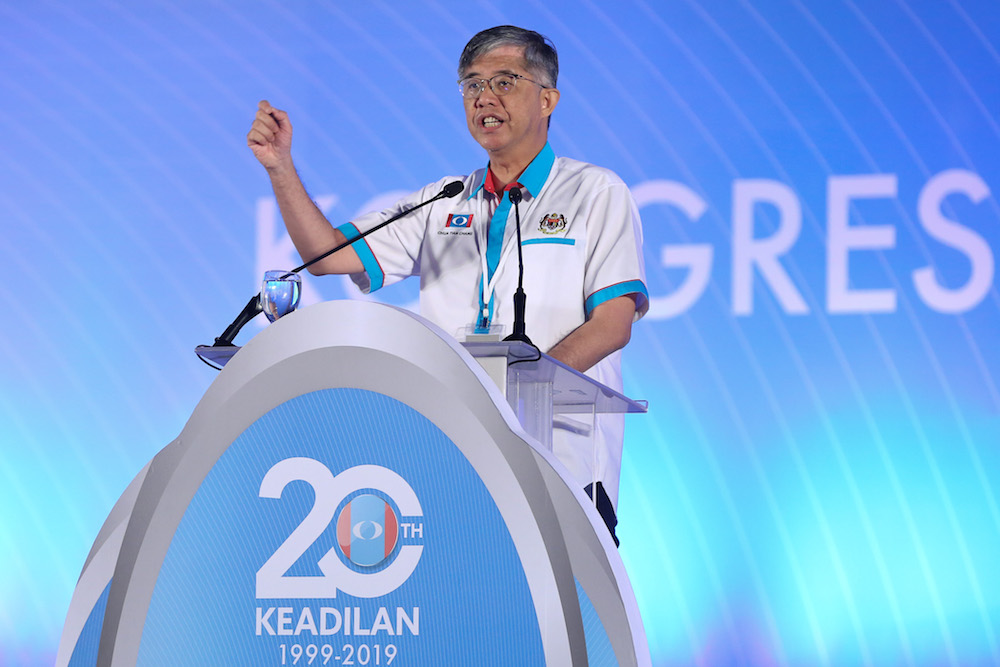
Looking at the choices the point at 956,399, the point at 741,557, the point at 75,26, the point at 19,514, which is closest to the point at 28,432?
the point at 19,514

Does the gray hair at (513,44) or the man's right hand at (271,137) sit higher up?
the gray hair at (513,44)

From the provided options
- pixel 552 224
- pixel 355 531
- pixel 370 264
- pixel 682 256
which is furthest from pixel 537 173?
pixel 682 256

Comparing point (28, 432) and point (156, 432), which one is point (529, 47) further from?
point (28, 432)

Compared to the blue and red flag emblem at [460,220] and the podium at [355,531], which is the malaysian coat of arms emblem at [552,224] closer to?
the blue and red flag emblem at [460,220]

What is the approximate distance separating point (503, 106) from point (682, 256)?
67.8 inches

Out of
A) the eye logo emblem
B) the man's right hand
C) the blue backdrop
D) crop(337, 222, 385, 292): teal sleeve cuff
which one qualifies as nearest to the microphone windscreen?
the man's right hand

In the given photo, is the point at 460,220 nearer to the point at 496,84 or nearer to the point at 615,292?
the point at 496,84

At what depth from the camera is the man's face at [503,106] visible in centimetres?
194

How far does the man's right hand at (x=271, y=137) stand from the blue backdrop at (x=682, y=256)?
1978 millimetres

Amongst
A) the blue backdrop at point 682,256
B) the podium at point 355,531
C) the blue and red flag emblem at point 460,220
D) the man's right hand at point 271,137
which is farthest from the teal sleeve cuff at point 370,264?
the blue backdrop at point 682,256

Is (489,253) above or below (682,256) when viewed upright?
below

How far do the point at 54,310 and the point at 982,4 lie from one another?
134 inches

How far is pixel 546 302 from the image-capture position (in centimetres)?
189

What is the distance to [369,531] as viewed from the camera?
90cm
